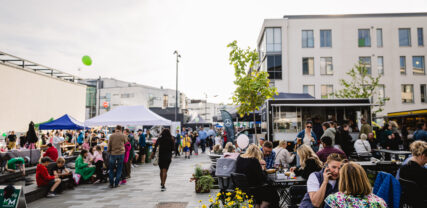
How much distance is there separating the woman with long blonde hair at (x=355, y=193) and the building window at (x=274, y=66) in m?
28.7

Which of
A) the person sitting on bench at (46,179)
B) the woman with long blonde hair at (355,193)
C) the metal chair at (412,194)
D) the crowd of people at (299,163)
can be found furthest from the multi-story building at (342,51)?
the woman with long blonde hair at (355,193)

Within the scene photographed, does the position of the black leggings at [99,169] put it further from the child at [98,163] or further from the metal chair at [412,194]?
the metal chair at [412,194]

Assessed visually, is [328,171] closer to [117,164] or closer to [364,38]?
[117,164]

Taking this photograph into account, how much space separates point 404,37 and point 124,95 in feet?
182

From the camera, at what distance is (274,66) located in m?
30.9

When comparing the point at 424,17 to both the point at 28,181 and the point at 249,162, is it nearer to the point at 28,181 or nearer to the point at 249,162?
the point at 249,162

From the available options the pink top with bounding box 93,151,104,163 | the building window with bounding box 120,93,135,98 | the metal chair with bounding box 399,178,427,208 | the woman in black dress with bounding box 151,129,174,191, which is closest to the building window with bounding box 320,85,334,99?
the woman in black dress with bounding box 151,129,174,191

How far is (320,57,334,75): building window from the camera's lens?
31.0 m

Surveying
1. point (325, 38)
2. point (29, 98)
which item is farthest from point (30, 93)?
point (325, 38)

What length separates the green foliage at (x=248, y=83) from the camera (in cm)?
1120

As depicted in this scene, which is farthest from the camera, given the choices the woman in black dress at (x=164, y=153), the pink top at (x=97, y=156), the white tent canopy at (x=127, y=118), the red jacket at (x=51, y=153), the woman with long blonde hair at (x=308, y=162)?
the white tent canopy at (x=127, y=118)

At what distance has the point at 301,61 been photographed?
102ft

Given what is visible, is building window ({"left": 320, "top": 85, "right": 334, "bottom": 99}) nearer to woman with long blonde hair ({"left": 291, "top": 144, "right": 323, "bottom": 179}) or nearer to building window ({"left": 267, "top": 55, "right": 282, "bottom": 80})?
building window ({"left": 267, "top": 55, "right": 282, "bottom": 80})

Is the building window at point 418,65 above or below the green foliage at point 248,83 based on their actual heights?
above
